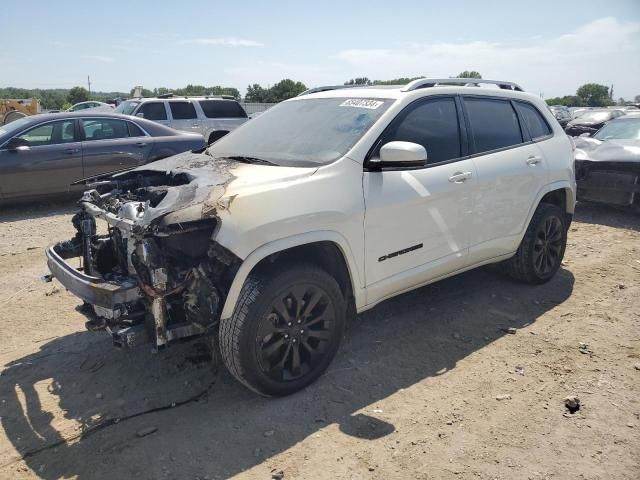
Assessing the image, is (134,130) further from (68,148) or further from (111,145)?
(68,148)

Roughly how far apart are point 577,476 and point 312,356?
1618 millimetres

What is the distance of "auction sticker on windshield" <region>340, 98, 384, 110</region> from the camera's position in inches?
153

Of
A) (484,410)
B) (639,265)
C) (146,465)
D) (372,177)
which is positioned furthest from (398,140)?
(639,265)

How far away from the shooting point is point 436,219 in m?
3.95

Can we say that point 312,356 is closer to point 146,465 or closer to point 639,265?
point 146,465

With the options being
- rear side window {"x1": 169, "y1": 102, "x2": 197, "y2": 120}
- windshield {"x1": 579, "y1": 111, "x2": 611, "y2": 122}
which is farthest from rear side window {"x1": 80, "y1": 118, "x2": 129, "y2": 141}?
windshield {"x1": 579, "y1": 111, "x2": 611, "y2": 122}

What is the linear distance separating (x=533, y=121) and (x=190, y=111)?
34.1 feet

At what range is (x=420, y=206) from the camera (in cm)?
380

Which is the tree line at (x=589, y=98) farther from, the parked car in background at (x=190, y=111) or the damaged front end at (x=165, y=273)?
the damaged front end at (x=165, y=273)

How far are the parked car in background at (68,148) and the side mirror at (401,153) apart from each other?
208 inches

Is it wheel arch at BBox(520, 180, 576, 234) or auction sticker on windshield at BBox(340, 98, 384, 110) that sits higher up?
auction sticker on windshield at BBox(340, 98, 384, 110)

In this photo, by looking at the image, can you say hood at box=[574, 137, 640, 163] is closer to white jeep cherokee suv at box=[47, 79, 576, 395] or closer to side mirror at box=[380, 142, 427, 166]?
white jeep cherokee suv at box=[47, 79, 576, 395]

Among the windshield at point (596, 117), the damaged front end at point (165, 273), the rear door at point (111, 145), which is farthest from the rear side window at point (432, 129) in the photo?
the windshield at point (596, 117)

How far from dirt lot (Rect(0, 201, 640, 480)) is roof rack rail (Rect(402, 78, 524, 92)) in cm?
193
